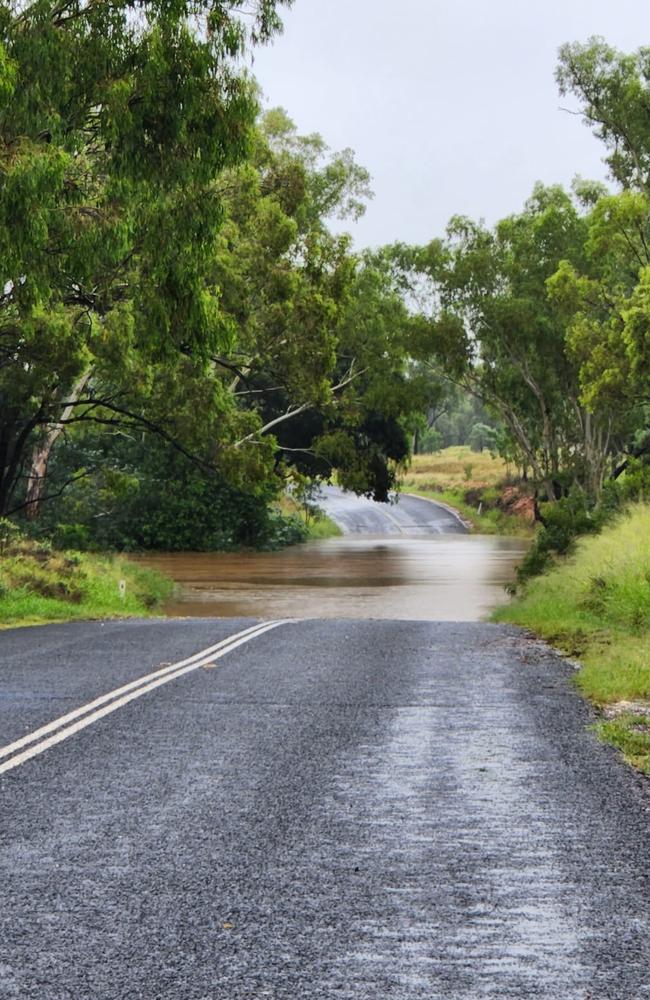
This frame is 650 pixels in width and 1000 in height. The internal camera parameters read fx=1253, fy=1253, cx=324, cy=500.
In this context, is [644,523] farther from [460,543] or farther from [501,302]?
[460,543]

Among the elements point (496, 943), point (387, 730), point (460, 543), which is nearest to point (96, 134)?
point (387, 730)

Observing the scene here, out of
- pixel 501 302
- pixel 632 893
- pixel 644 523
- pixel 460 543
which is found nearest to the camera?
pixel 632 893

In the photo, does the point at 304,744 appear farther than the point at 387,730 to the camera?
No

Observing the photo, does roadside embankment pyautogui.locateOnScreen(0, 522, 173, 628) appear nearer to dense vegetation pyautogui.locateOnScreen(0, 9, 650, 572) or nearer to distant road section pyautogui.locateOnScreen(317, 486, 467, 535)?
dense vegetation pyautogui.locateOnScreen(0, 9, 650, 572)

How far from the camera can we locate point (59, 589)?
24.3 m

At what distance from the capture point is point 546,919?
17.1 ft

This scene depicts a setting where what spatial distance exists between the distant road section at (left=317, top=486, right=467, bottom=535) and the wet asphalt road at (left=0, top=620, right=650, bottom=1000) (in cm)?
5932

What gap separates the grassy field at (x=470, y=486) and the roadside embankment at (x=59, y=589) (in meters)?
42.2

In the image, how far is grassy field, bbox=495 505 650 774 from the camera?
10.7 metres

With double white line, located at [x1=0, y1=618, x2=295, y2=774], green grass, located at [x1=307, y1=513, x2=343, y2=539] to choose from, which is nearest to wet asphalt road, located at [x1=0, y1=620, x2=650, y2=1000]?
double white line, located at [x1=0, y1=618, x2=295, y2=774]

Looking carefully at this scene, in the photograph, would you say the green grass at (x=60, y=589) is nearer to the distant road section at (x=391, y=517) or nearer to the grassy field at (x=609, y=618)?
the grassy field at (x=609, y=618)

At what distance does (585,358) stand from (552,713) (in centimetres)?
2976

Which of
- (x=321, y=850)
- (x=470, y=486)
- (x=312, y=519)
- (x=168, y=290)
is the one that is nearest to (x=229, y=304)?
(x=168, y=290)

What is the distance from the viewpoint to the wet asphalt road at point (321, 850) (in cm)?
461
